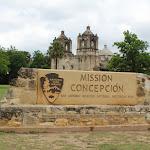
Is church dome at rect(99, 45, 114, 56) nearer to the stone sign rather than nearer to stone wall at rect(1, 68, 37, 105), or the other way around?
the stone sign

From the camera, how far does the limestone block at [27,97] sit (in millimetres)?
5918

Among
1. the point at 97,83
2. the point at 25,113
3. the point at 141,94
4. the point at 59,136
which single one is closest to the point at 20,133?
the point at 25,113

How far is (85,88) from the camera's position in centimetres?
635

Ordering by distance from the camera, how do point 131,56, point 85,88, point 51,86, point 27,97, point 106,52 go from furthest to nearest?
point 106,52 < point 131,56 < point 85,88 < point 51,86 < point 27,97

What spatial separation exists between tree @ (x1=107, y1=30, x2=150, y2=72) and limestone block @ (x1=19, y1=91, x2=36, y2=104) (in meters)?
19.3

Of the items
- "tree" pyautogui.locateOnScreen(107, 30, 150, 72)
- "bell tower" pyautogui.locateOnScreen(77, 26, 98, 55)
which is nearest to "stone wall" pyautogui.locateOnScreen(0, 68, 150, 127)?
"tree" pyautogui.locateOnScreen(107, 30, 150, 72)

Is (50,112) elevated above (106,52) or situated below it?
below

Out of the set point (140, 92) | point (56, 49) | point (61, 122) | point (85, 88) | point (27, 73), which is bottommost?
point (61, 122)

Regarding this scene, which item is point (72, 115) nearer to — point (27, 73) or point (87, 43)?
point (27, 73)

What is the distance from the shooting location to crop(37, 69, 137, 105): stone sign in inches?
238

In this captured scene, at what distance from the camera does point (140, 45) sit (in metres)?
25.6

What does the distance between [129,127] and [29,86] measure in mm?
2901

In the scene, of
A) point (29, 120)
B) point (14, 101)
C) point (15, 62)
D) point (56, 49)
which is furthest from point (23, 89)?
point (15, 62)

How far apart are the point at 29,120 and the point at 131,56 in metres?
21.5
